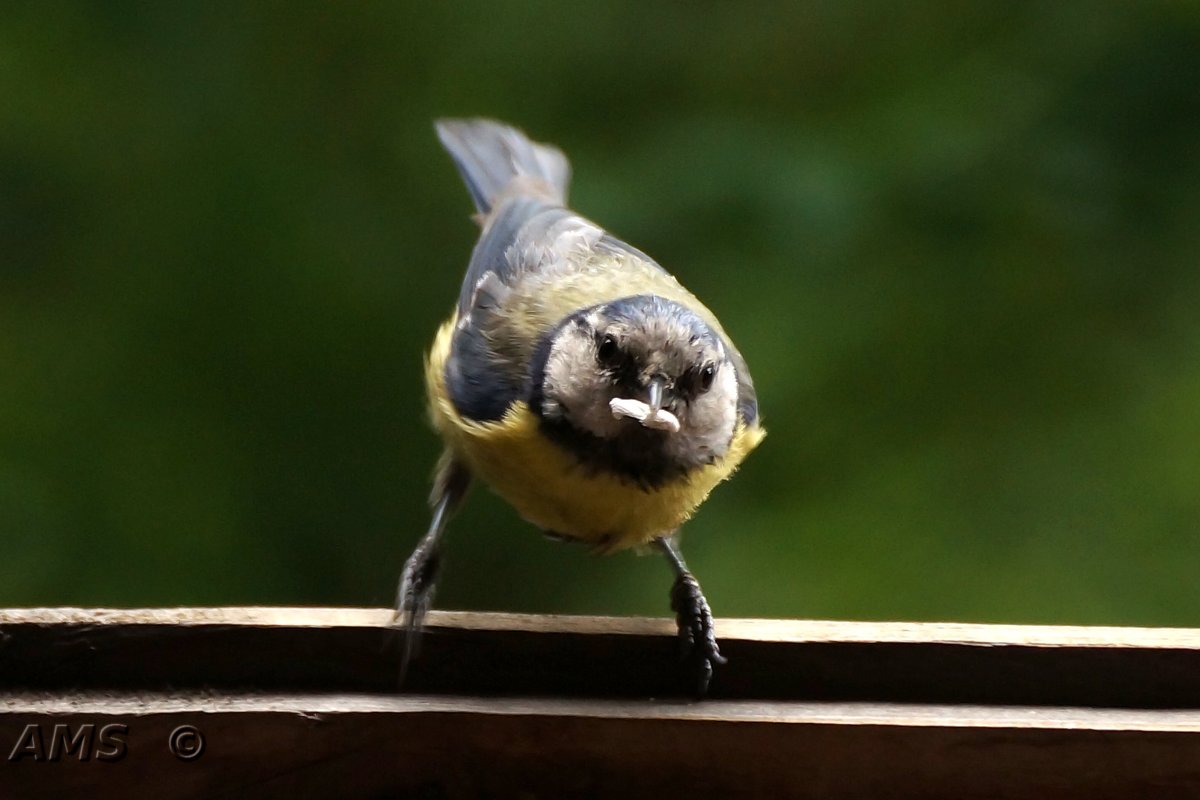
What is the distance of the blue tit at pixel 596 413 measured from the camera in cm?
121

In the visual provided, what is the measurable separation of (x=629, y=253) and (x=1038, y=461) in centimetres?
76

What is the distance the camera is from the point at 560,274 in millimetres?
1548

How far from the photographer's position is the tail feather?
1.75 metres

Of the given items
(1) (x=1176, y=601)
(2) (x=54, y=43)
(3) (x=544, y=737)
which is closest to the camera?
(3) (x=544, y=737)

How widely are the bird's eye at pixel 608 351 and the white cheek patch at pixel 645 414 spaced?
0.06 m

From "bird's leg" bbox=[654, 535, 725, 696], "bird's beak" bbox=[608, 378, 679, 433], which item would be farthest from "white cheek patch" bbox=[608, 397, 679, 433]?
"bird's leg" bbox=[654, 535, 725, 696]

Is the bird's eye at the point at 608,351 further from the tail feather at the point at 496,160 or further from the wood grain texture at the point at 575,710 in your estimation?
the tail feather at the point at 496,160

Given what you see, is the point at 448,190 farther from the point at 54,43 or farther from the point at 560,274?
the point at 54,43

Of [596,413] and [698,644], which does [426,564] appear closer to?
[596,413]

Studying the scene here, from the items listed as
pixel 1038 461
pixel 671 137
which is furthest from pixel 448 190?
pixel 1038 461

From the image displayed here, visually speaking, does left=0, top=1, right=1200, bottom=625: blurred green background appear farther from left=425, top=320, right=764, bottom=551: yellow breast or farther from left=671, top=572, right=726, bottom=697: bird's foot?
left=671, top=572, right=726, bottom=697: bird's foot

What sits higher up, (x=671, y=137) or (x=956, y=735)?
(x=671, y=137)

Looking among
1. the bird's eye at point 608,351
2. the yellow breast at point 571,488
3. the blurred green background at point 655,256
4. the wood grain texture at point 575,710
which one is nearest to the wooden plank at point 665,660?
the wood grain texture at point 575,710

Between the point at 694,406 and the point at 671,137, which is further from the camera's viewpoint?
the point at 671,137
